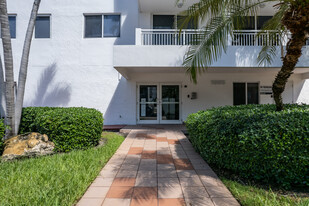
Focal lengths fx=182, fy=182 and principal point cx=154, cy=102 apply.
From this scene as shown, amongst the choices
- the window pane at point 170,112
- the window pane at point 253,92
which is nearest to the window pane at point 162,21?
the window pane at point 170,112

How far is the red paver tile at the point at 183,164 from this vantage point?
13.4ft

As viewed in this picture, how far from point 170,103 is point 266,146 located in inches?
292

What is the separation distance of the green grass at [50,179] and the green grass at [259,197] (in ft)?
8.25

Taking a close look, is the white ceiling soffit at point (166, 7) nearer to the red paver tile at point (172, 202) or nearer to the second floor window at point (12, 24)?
the second floor window at point (12, 24)

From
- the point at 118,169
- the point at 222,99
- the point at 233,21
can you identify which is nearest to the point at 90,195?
the point at 118,169

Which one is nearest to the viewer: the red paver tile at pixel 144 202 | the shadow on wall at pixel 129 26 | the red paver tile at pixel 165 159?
the red paver tile at pixel 144 202

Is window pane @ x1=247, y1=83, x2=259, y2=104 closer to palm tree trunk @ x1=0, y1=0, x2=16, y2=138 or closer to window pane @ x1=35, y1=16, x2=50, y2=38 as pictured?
palm tree trunk @ x1=0, y1=0, x2=16, y2=138

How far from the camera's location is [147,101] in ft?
34.1

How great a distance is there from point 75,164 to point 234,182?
326 cm

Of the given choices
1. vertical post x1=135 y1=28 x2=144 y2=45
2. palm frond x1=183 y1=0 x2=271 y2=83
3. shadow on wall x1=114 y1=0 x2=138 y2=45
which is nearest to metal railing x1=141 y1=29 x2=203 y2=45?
vertical post x1=135 y1=28 x2=144 y2=45

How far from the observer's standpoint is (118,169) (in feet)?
13.1

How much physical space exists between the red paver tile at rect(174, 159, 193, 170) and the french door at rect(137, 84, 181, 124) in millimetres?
5866

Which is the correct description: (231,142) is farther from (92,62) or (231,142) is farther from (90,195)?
(92,62)

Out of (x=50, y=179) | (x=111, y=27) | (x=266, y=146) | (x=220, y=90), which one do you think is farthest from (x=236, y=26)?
(x=111, y=27)
